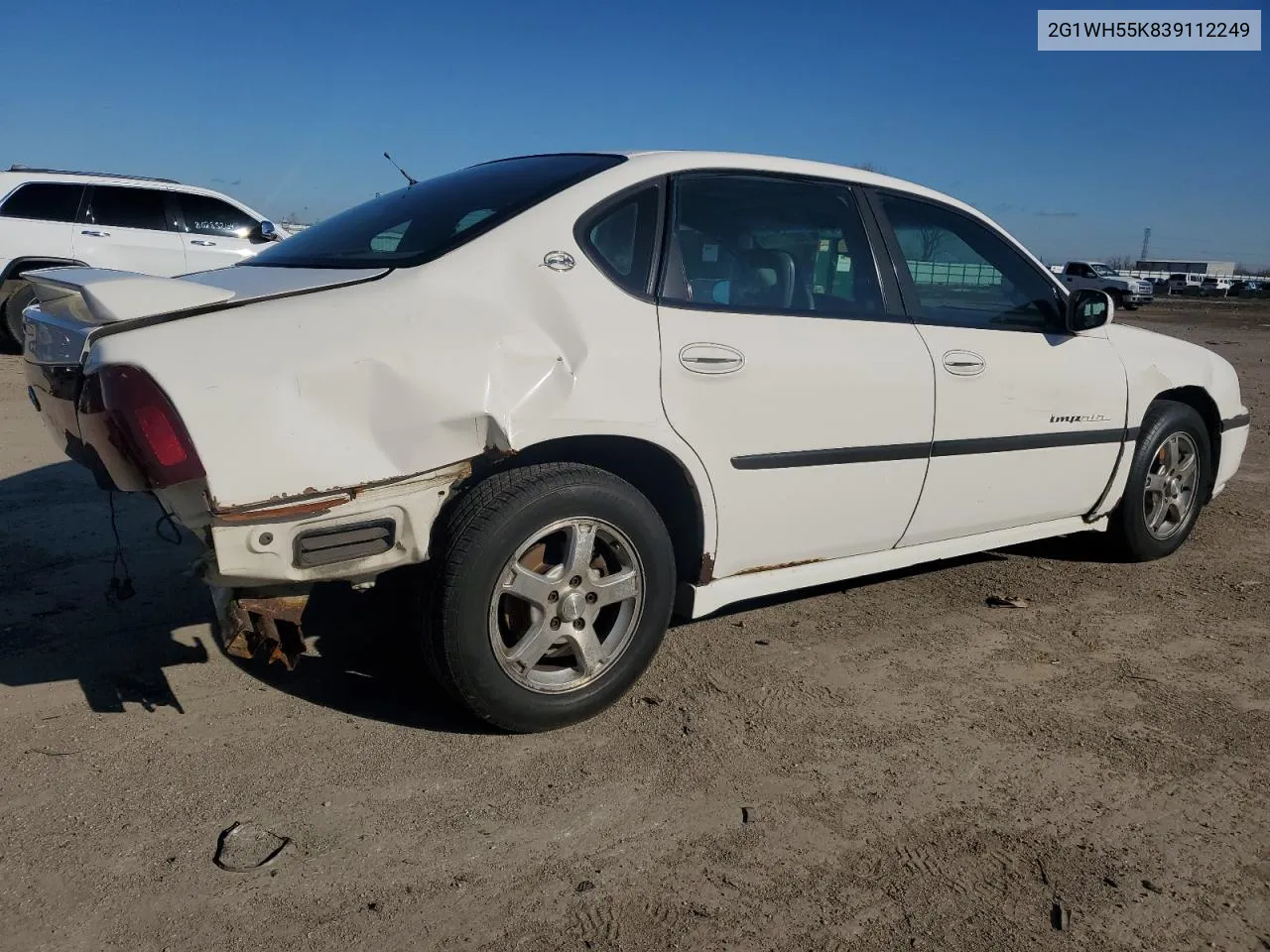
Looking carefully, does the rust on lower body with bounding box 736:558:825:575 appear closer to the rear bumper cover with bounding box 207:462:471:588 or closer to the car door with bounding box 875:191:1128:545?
the car door with bounding box 875:191:1128:545

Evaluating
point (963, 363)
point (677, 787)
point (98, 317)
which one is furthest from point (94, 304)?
point (963, 363)

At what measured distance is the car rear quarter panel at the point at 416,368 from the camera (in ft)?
8.07

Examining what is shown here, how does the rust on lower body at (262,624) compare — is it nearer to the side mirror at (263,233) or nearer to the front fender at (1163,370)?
the front fender at (1163,370)

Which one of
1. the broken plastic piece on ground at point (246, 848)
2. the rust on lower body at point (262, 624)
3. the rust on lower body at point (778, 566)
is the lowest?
the broken plastic piece on ground at point (246, 848)

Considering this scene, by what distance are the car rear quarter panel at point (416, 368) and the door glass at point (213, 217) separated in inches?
405

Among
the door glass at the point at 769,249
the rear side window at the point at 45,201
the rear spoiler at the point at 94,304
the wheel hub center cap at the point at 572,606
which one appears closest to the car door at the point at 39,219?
the rear side window at the point at 45,201

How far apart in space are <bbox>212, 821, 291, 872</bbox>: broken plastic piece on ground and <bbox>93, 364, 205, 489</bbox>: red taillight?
0.87 metres

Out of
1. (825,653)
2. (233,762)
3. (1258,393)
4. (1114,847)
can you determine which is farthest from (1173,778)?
(1258,393)

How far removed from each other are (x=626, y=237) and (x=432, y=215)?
69 centimetres

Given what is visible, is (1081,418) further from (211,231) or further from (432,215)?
(211,231)

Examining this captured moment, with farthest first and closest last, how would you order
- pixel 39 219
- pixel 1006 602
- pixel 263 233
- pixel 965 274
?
pixel 263 233 → pixel 39 219 → pixel 1006 602 → pixel 965 274

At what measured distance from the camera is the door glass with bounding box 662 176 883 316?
332cm

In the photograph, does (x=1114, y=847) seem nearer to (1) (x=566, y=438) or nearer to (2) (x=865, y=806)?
(2) (x=865, y=806)

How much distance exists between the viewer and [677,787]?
2.78 m
